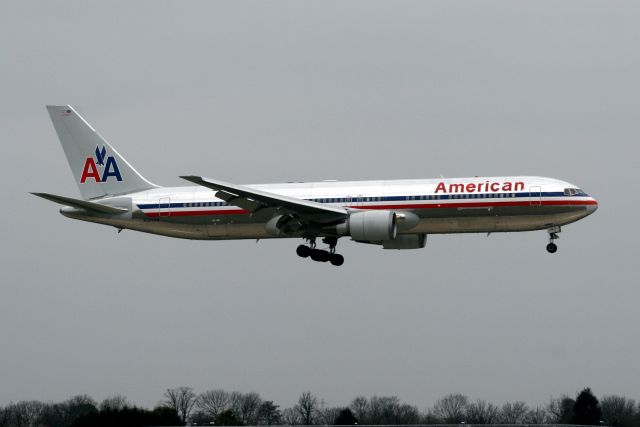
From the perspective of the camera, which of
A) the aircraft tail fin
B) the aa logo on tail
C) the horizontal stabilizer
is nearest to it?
the horizontal stabilizer

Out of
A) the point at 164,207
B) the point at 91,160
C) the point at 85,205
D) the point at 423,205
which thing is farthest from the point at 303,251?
the point at 91,160

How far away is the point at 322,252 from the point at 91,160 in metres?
17.1

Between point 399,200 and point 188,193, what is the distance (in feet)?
44.4

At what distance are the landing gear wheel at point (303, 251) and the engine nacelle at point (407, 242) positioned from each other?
15.0 ft

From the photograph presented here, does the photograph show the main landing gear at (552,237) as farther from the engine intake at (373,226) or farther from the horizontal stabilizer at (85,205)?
the horizontal stabilizer at (85,205)

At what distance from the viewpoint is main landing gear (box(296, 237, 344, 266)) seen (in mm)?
90188

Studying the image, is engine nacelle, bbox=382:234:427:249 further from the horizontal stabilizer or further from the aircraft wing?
the horizontal stabilizer

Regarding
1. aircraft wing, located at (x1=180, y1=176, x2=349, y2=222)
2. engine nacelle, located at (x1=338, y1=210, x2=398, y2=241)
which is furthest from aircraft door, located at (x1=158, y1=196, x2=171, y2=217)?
engine nacelle, located at (x1=338, y1=210, x2=398, y2=241)

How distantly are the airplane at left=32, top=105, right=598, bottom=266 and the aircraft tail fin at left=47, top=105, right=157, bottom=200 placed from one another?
0.14m

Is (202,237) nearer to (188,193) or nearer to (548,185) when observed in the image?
(188,193)

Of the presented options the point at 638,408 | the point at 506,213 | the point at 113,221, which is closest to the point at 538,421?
the point at 638,408

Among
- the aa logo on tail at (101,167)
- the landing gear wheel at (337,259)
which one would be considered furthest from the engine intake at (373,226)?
the aa logo on tail at (101,167)

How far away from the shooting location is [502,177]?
86.6 metres

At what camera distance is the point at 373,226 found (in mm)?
85125
